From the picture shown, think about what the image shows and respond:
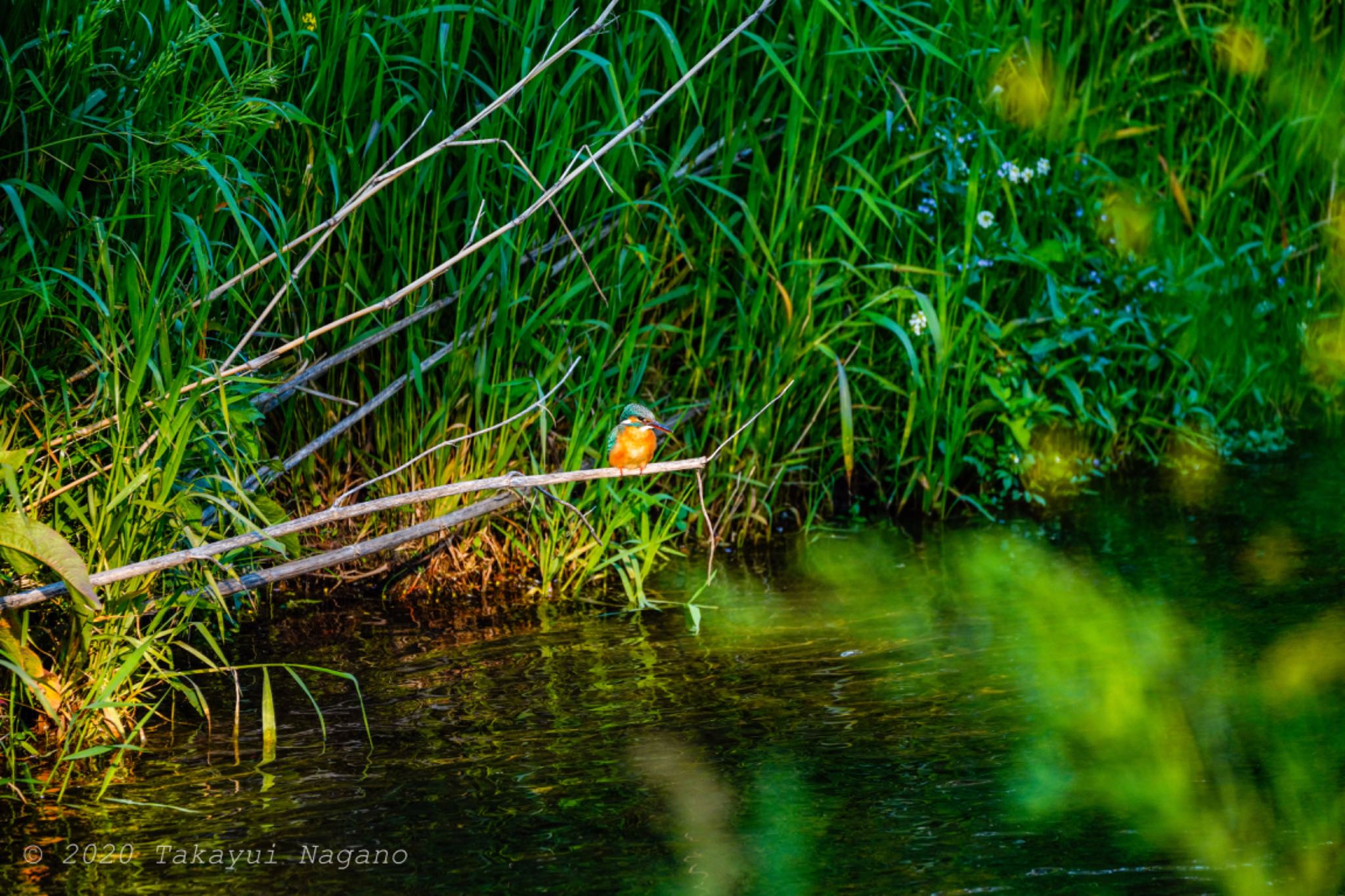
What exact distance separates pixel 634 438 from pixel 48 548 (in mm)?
1254

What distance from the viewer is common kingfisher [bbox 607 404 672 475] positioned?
3.28 meters

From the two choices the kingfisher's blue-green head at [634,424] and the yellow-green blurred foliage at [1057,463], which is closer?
the kingfisher's blue-green head at [634,424]

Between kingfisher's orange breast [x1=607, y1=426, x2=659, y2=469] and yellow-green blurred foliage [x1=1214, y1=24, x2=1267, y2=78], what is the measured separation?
3.03 meters

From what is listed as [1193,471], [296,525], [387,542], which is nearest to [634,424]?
[387,542]

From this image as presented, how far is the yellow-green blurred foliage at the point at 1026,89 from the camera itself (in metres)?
4.68

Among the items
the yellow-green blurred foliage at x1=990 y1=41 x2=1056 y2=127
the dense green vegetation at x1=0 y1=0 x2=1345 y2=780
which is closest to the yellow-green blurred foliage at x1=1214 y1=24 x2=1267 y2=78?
the dense green vegetation at x1=0 y1=0 x2=1345 y2=780

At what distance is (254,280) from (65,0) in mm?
796

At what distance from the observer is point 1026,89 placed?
15.5 ft

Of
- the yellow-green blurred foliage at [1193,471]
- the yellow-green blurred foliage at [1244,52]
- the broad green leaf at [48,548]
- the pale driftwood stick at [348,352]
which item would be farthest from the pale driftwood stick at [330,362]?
the yellow-green blurred foliage at [1244,52]

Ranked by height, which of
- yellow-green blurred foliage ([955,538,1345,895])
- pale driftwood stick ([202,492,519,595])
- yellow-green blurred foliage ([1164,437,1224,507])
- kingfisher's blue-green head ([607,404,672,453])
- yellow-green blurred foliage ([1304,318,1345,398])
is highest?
kingfisher's blue-green head ([607,404,672,453])

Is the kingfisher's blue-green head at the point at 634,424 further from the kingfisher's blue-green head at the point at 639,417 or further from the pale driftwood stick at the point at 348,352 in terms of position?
the pale driftwood stick at the point at 348,352

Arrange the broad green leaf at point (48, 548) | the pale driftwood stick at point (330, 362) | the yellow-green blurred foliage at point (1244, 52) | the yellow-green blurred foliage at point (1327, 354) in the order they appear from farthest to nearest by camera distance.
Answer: the yellow-green blurred foliage at point (1327, 354)
the yellow-green blurred foliage at point (1244, 52)
the pale driftwood stick at point (330, 362)
the broad green leaf at point (48, 548)

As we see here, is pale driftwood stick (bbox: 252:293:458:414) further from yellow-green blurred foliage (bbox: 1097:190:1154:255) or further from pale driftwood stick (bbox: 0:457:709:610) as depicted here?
yellow-green blurred foliage (bbox: 1097:190:1154:255)

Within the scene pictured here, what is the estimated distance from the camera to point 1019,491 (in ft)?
15.4
